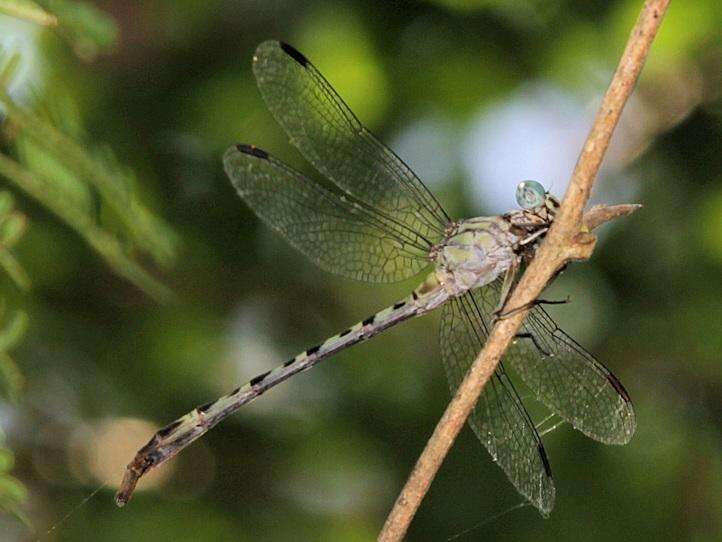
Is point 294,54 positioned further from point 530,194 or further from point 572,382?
point 572,382

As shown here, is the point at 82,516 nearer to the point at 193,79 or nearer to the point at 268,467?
the point at 268,467

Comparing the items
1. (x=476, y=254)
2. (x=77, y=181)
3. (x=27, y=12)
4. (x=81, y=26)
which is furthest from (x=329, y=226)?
(x=27, y=12)

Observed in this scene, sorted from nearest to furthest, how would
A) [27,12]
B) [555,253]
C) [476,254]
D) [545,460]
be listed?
1. [555,253]
2. [27,12]
3. [545,460]
4. [476,254]

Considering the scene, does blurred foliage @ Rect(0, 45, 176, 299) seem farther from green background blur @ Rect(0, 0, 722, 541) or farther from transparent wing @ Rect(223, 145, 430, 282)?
green background blur @ Rect(0, 0, 722, 541)

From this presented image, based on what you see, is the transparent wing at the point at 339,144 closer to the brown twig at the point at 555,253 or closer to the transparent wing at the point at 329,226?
the transparent wing at the point at 329,226

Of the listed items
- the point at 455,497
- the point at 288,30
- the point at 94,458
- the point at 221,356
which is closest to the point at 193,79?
the point at 288,30

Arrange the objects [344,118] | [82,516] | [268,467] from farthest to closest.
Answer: [268,467] → [82,516] → [344,118]
